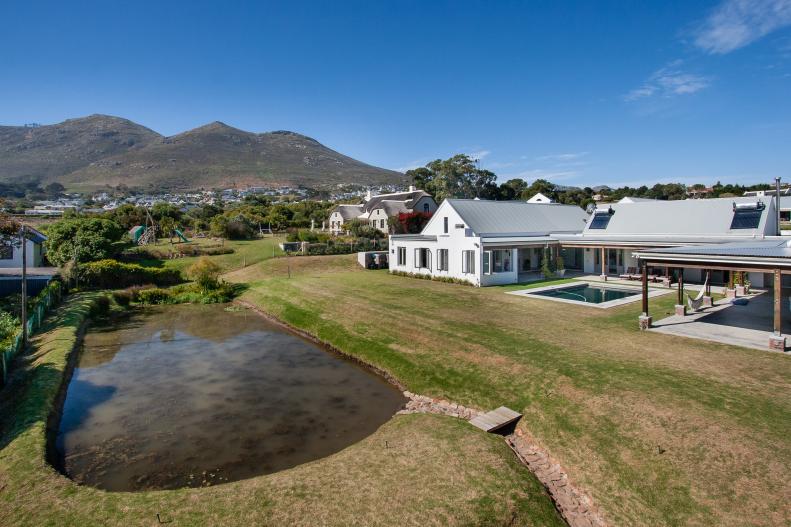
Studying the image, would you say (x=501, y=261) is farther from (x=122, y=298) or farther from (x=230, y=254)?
(x=230, y=254)

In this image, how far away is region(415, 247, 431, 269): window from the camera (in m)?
29.8

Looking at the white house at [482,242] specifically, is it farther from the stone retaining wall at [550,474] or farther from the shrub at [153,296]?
the shrub at [153,296]

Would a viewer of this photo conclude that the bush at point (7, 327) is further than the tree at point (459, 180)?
No

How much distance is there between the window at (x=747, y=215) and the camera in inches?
937

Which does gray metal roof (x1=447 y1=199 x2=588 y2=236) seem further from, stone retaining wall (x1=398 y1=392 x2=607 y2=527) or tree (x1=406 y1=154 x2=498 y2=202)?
tree (x1=406 y1=154 x2=498 y2=202)

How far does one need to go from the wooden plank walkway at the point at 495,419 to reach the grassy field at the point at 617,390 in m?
0.30

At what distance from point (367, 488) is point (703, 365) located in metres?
9.46

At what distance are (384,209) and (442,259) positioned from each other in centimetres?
2517

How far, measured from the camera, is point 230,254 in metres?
39.1

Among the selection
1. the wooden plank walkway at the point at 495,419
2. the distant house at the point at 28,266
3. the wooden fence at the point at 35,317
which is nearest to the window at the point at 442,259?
the wooden plank walkway at the point at 495,419

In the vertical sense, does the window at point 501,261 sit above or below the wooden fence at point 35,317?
above

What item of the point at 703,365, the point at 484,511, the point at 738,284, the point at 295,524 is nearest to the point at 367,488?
the point at 295,524

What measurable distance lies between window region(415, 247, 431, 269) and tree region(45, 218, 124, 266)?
23457 mm

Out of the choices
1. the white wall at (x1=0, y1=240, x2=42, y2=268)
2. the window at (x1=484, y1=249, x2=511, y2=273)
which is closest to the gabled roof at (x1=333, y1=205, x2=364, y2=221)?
the white wall at (x1=0, y1=240, x2=42, y2=268)
